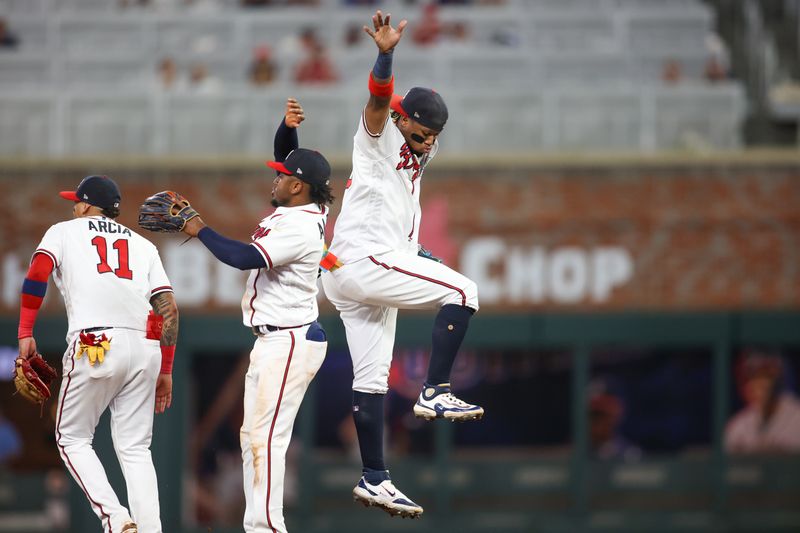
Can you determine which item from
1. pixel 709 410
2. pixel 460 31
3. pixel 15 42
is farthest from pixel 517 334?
pixel 15 42

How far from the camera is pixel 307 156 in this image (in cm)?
699

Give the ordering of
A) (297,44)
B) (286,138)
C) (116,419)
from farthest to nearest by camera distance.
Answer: (297,44) → (286,138) → (116,419)

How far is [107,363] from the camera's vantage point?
699 cm

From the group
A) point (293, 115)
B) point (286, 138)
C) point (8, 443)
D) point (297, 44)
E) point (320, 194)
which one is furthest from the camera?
point (8, 443)

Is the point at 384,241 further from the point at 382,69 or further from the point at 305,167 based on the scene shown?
the point at 382,69

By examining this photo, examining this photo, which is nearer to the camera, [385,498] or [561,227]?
[385,498]

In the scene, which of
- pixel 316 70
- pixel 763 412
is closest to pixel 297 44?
pixel 316 70

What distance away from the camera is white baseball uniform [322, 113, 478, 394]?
6.96 metres

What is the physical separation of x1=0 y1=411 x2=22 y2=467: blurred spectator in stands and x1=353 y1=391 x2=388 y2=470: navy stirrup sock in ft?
32.2

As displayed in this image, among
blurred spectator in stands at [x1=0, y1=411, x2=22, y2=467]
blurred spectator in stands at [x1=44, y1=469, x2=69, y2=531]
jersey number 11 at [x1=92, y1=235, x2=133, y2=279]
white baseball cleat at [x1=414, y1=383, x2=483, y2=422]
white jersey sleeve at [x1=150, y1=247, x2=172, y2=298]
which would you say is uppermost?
jersey number 11 at [x1=92, y1=235, x2=133, y2=279]

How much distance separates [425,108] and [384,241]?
757mm

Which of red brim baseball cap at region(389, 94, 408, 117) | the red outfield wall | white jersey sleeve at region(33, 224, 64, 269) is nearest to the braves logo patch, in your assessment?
red brim baseball cap at region(389, 94, 408, 117)

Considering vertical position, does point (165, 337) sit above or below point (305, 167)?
below

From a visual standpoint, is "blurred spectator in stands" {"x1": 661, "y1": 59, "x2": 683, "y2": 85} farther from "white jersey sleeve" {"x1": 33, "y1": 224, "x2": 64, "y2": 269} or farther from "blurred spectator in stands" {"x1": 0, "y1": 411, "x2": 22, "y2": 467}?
"white jersey sleeve" {"x1": 33, "y1": 224, "x2": 64, "y2": 269}
